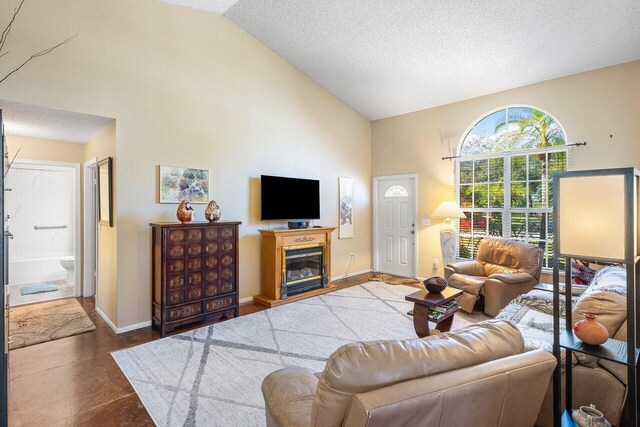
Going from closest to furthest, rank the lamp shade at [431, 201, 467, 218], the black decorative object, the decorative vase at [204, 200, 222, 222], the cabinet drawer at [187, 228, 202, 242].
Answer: the black decorative object
the cabinet drawer at [187, 228, 202, 242]
the decorative vase at [204, 200, 222, 222]
the lamp shade at [431, 201, 467, 218]

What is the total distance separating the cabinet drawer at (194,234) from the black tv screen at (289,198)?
Answer: 1.19 metres

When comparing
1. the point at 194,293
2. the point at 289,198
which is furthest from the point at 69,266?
the point at 289,198

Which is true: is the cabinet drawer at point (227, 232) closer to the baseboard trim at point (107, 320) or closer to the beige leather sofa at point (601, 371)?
the baseboard trim at point (107, 320)

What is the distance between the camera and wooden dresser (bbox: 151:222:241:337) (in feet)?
11.4

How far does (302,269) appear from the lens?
506cm

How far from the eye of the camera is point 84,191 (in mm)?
4699

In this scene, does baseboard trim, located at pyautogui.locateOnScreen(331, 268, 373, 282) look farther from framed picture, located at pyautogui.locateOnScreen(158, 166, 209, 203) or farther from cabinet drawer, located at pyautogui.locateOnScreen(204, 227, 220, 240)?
framed picture, located at pyautogui.locateOnScreen(158, 166, 209, 203)

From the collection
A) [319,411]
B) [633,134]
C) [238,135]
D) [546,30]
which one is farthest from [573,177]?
[238,135]

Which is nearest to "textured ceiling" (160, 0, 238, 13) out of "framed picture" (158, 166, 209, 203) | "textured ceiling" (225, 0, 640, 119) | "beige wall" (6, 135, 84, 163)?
"textured ceiling" (225, 0, 640, 119)

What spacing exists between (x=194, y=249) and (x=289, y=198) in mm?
1802

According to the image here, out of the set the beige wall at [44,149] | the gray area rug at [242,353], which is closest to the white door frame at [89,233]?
the beige wall at [44,149]

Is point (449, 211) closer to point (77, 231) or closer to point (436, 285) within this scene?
point (436, 285)

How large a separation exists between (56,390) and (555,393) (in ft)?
11.0

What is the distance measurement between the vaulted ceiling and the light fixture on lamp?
6.13ft
